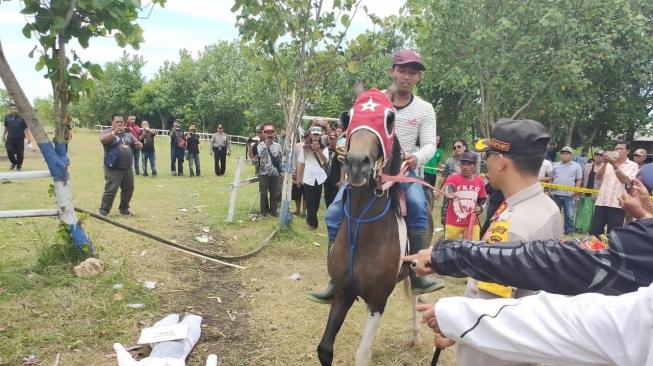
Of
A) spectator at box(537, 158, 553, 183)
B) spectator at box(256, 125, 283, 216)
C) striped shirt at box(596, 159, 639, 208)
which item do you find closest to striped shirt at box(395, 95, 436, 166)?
striped shirt at box(596, 159, 639, 208)

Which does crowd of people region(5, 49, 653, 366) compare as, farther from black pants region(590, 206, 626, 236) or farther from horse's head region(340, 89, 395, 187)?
black pants region(590, 206, 626, 236)

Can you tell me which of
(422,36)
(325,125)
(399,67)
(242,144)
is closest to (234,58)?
(242,144)

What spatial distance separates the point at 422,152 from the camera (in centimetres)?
387

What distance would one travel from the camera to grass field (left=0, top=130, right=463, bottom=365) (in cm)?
394

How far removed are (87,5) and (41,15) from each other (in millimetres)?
437

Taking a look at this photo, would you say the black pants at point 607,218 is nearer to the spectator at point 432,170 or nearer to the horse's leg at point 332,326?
the spectator at point 432,170

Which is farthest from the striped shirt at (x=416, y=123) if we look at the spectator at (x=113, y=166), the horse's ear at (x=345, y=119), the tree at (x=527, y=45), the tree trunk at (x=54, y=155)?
the tree at (x=527, y=45)

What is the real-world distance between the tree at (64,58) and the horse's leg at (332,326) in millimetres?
3362

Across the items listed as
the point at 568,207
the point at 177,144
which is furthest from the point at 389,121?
the point at 177,144

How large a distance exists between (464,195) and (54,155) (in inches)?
213

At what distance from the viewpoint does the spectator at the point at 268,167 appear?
32.2ft

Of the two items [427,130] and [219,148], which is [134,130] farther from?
[427,130]

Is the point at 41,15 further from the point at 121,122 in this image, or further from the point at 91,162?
the point at 91,162

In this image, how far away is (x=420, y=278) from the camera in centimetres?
410
